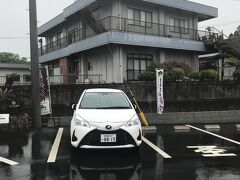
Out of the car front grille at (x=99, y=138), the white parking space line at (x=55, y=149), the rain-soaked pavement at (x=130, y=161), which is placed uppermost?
the car front grille at (x=99, y=138)

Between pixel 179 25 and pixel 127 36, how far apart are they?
257 inches

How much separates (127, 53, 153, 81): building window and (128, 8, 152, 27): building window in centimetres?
222

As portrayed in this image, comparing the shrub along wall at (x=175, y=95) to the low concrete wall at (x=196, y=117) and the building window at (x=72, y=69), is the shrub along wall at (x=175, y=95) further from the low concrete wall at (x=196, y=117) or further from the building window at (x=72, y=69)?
the building window at (x=72, y=69)

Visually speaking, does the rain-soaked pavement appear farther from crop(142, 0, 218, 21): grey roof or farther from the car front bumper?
crop(142, 0, 218, 21): grey roof

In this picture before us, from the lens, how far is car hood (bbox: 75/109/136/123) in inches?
302

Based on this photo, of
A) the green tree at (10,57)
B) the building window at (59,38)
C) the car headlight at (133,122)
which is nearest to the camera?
the car headlight at (133,122)

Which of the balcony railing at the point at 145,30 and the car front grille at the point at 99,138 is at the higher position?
the balcony railing at the point at 145,30

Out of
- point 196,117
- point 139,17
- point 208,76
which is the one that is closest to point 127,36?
point 139,17

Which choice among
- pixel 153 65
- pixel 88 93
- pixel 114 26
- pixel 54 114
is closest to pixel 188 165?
pixel 88 93

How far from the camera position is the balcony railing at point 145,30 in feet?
72.5

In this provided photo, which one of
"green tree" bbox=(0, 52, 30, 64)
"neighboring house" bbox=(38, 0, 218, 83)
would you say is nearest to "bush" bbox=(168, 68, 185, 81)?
"neighboring house" bbox=(38, 0, 218, 83)

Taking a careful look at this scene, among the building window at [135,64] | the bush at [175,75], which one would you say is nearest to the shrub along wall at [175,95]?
the bush at [175,75]

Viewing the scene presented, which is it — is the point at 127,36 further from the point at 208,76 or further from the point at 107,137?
the point at 107,137

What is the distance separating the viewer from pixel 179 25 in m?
25.9
